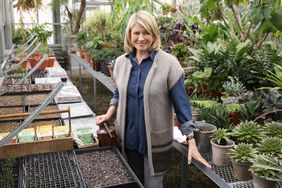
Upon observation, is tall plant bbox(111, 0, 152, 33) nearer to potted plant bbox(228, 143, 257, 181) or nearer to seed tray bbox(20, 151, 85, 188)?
seed tray bbox(20, 151, 85, 188)

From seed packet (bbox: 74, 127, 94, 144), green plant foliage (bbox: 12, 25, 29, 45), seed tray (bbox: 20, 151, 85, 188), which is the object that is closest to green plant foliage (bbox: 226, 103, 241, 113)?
seed packet (bbox: 74, 127, 94, 144)

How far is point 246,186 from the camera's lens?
5.05 ft

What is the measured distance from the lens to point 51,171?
170 centimetres

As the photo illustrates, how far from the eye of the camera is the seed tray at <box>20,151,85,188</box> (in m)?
1.57

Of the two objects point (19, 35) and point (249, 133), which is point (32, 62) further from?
point (249, 133)

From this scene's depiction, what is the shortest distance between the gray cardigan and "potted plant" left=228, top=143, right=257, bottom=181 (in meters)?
0.41

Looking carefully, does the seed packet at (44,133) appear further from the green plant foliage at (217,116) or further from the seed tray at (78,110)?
the green plant foliage at (217,116)

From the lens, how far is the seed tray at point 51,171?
5.15 feet

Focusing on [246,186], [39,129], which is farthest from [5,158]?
[246,186]

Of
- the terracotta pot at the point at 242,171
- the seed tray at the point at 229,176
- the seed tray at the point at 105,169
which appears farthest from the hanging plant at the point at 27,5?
the terracotta pot at the point at 242,171

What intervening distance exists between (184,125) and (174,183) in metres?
1.64

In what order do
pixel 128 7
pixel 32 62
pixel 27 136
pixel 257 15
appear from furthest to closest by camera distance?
pixel 128 7
pixel 32 62
pixel 257 15
pixel 27 136

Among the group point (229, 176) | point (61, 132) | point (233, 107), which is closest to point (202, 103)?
point (233, 107)

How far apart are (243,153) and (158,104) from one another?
1.69ft
